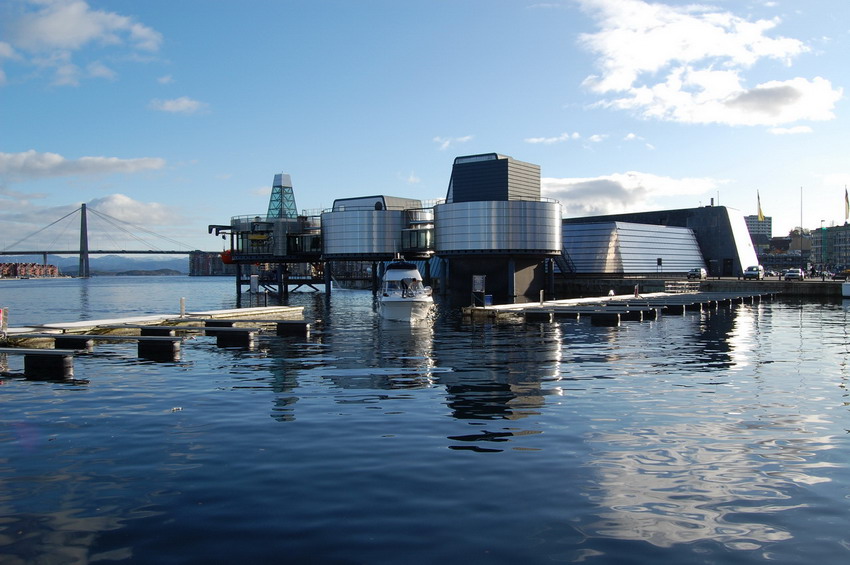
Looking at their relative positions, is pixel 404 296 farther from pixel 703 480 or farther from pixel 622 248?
pixel 622 248

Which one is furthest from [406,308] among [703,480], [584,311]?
[703,480]

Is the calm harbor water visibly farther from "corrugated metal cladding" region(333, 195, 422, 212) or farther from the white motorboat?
"corrugated metal cladding" region(333, 195, 422, 212)

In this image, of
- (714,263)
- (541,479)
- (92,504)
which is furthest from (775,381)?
(714,263)

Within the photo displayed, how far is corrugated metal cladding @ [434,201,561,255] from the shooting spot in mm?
104875

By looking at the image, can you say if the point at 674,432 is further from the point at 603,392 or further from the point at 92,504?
the point at 92,504

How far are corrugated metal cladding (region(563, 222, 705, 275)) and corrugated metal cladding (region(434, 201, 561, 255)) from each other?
39716 millimetres

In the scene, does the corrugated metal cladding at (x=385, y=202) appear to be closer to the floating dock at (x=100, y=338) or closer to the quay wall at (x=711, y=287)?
the quay wall at (x=711, y=287)

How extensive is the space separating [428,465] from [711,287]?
383 feet

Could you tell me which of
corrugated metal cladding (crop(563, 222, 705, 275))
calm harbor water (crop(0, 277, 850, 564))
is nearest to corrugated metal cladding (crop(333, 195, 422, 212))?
corrugated metal cladding (crop(563, 222, 705, 275))

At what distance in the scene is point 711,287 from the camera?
395 feet

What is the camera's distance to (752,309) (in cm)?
8081

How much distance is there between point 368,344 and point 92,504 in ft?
102

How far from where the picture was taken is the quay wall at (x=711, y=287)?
111 m

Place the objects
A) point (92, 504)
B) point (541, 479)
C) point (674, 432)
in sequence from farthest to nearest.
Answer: point (674, 432) < point (541, 479) < point (92, 504)
